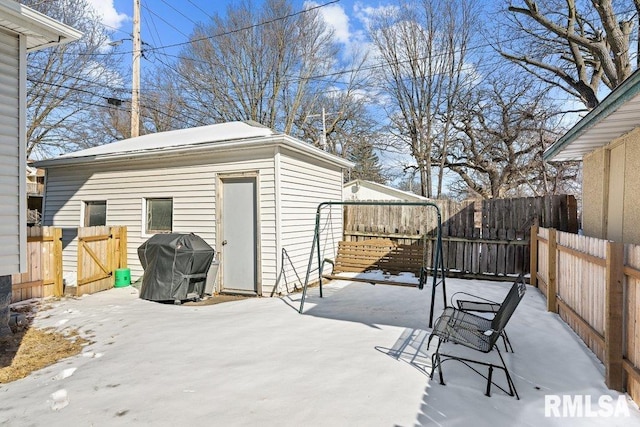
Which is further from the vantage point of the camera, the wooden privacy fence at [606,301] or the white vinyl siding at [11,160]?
the white vinyl siding at [11,160]

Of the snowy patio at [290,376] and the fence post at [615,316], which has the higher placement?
the fence post at [615,316]

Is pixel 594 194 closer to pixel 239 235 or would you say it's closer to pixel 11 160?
pixel 239 235

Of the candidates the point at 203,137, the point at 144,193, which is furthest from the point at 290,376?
the point at 144,193

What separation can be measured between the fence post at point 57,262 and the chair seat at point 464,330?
21.3 feet

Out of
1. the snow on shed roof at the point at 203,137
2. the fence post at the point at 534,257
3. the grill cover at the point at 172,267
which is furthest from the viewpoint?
the snow on shed roof at the point at 203,137

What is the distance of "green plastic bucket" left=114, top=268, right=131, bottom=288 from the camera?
7301mm

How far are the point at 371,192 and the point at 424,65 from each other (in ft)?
22.4

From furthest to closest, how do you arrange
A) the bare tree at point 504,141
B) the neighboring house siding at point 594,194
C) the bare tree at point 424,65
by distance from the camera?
1. the bare tree at point 424,65
2. the bare tree at point 504,141
3. the neighboring house siding at point 594,194

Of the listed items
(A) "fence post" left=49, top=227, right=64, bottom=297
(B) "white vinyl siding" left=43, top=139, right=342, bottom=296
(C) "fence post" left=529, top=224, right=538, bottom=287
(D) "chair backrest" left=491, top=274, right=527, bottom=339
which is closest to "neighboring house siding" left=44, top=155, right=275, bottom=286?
(B) "white vinyl siding" left=43, top=139, right=342, bottom=296

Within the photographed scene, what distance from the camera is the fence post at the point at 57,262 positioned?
20.5ft

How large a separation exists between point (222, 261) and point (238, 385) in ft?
13.6

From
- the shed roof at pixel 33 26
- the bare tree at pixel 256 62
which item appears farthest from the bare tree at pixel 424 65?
the shed roof at pixel 33 26

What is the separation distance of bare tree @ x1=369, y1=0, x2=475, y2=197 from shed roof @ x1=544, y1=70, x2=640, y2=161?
12.2 metres

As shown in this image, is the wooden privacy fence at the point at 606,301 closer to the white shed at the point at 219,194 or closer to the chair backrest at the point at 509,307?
the chair backrest at the point at 509,307
